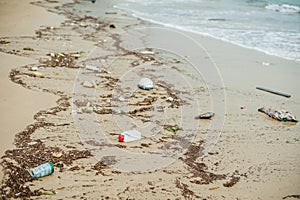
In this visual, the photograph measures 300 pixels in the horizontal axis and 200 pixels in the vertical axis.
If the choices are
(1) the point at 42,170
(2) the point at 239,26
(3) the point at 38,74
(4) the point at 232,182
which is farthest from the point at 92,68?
(2) the point at 239,26

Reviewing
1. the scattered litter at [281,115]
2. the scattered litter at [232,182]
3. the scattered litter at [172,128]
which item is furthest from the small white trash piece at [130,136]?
the scattered litter at [281,115]

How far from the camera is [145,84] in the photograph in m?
5.21

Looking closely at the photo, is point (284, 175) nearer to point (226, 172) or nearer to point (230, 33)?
point (226, 172)

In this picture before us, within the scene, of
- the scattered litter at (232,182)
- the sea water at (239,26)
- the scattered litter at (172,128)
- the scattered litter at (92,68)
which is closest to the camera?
the scattered litter at (232,182)

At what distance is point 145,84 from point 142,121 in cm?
116

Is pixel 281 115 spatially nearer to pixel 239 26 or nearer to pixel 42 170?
pixel 42 170

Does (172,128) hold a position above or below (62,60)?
below

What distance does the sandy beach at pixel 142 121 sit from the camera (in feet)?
9.66

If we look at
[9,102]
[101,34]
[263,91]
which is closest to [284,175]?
[263,91]

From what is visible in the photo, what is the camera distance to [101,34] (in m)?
8.77

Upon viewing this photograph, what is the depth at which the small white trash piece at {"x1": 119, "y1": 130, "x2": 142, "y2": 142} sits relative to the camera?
12.0ft

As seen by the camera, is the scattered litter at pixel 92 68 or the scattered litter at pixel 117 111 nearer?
the scattered litter at pixel 117 111

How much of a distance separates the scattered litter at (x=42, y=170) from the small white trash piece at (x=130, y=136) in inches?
36.5

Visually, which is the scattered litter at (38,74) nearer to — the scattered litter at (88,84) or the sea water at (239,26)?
the scattered litter at (88,84)
